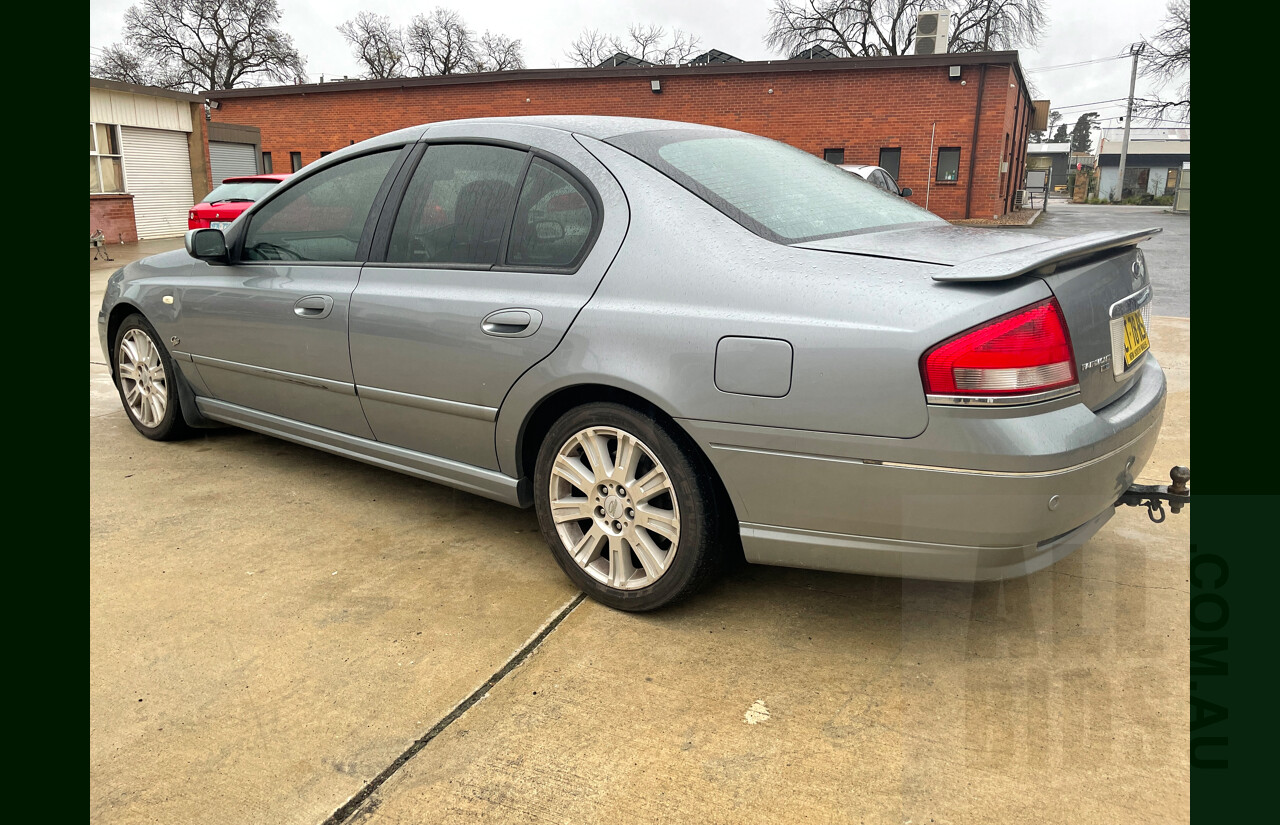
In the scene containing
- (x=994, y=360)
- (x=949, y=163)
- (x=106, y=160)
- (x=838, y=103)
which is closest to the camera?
(x=994, y=360)

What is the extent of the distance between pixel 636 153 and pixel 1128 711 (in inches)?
83.3

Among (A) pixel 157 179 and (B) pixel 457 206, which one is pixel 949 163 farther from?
(B) pixel 457 206

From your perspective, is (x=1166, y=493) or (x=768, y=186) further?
(x=768, y=186)

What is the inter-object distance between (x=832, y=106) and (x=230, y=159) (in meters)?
17.6

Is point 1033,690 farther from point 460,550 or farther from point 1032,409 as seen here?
point 460,550

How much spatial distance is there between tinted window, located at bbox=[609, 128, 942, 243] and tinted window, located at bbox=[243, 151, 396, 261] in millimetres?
1126

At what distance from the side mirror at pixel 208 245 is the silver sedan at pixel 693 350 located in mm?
11

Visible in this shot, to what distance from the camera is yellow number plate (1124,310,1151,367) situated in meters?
2.52

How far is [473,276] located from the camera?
3.02 m

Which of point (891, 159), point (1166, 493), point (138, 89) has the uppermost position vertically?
point (138, 89)

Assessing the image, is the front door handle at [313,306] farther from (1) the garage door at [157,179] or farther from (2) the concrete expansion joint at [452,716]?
(1) the garage door at [157,179]

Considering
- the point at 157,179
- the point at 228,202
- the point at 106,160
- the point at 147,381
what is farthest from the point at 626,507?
the point at 157,179

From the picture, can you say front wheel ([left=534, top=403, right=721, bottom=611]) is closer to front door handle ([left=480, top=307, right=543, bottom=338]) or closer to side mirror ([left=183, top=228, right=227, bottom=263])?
front door handle ([left=480, top=307, right=543, bottom=338])

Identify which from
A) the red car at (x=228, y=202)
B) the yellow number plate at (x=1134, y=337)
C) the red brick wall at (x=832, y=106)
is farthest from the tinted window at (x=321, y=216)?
the red brick wall at (x=832, y=106)
